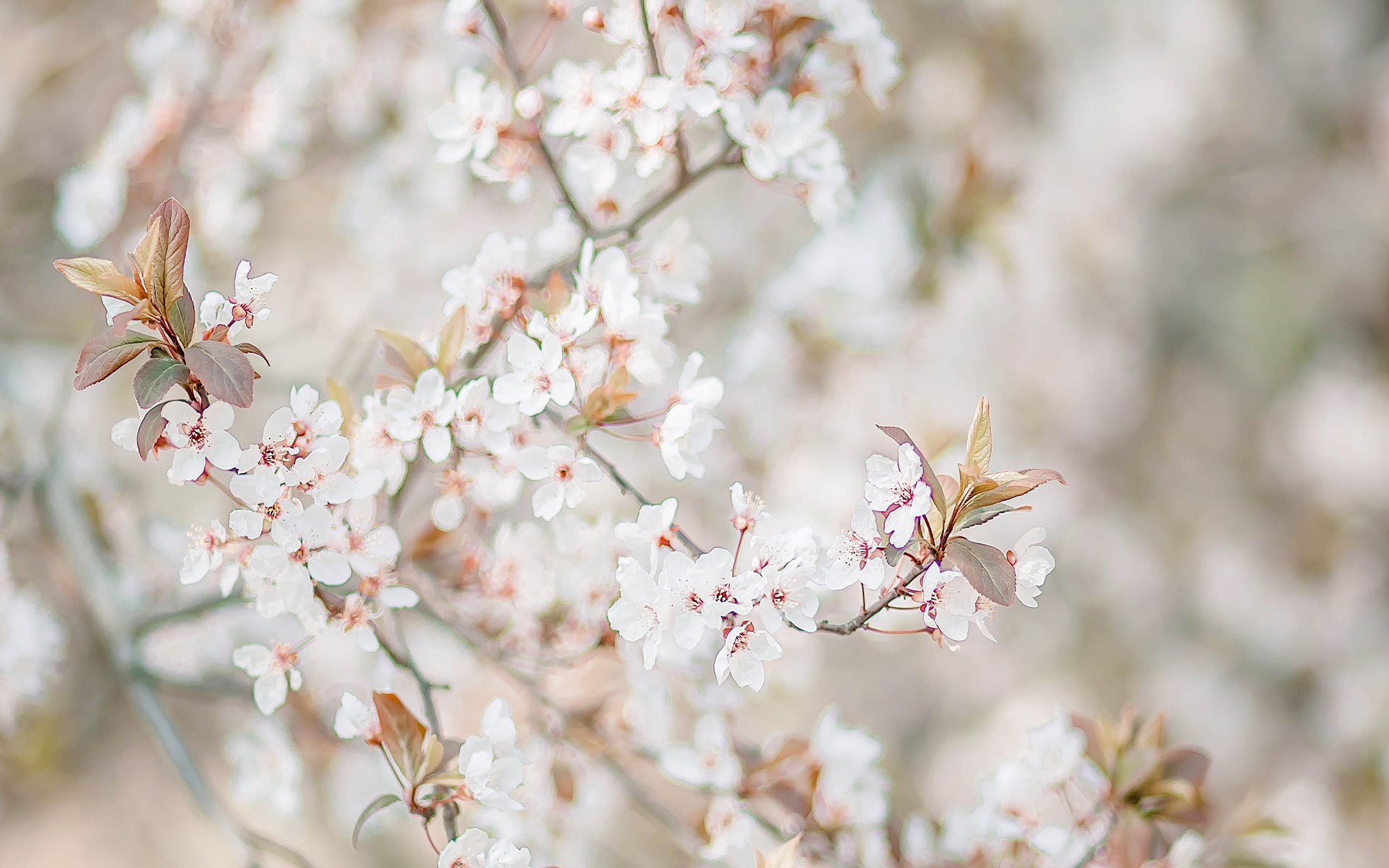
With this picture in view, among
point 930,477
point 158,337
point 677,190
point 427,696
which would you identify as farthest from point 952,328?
point 158,337

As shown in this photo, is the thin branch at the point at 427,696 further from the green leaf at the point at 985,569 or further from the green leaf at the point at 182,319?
the green leaf at the point at 985,569

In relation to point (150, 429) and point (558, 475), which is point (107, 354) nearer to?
point (150, 429)

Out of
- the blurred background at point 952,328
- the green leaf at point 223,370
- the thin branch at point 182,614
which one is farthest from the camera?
the blurred background at point 952,328


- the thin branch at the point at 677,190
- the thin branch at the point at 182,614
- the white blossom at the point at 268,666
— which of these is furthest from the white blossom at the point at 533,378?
the thin branch at the point at 182,614

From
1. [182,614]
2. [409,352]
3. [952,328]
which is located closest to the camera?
[409,352]

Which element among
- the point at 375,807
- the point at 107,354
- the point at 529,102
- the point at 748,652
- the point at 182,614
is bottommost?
the point at 182,614

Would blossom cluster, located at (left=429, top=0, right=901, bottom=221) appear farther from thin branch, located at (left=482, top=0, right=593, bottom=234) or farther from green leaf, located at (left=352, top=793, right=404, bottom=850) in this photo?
green leaf, located at (left=352, top=793, right=404, bottom=850)
